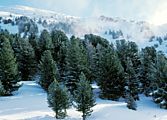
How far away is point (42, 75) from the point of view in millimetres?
69625

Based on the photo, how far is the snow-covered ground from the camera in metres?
54.7

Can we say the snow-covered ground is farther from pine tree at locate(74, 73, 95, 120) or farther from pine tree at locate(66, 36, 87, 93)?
pine tree at locate(66, 36, 87, 93)

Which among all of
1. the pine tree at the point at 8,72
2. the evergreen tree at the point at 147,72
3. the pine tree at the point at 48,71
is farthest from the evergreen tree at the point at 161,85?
the pine tree at the point at 8,72

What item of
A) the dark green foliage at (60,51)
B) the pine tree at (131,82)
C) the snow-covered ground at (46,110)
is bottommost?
the snow-covered ground at (46,110)

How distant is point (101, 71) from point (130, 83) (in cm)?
609

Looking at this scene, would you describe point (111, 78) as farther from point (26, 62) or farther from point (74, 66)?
point (26, 62)

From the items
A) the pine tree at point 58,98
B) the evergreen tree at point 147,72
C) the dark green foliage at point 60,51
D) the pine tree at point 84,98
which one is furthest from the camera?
the dark green foliage at point 60,51

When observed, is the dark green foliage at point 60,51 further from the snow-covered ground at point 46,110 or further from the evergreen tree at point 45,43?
the snow-covered ground at point 46,110

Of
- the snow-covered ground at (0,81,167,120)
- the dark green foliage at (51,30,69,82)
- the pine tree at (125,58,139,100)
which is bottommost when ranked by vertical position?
the snow-covered ground at (0,81,167,120)

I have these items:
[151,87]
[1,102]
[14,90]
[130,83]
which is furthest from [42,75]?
[151,87]

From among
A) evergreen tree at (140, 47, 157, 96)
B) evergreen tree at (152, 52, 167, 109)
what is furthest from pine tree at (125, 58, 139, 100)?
evergreen tree at (152, 52, 167, 109)

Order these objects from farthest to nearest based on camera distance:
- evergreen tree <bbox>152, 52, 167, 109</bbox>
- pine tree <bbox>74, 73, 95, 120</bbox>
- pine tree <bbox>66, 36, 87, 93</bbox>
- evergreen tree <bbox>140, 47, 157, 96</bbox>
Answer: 1. evergreen tree <bbox>140, 47, 157, 96</bbox>
2. pine tree <bbox>66, 36, 87, 93</bbox>
3. evergreen tree <bbox>152, 52, 167, 109</bbox>
4. pine tree <bbox>74, 73, 95, 120</bbox>

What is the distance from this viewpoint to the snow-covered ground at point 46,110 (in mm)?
54688

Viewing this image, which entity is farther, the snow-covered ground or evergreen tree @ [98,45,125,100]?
evergreen tree @ [98,45,125,100]
